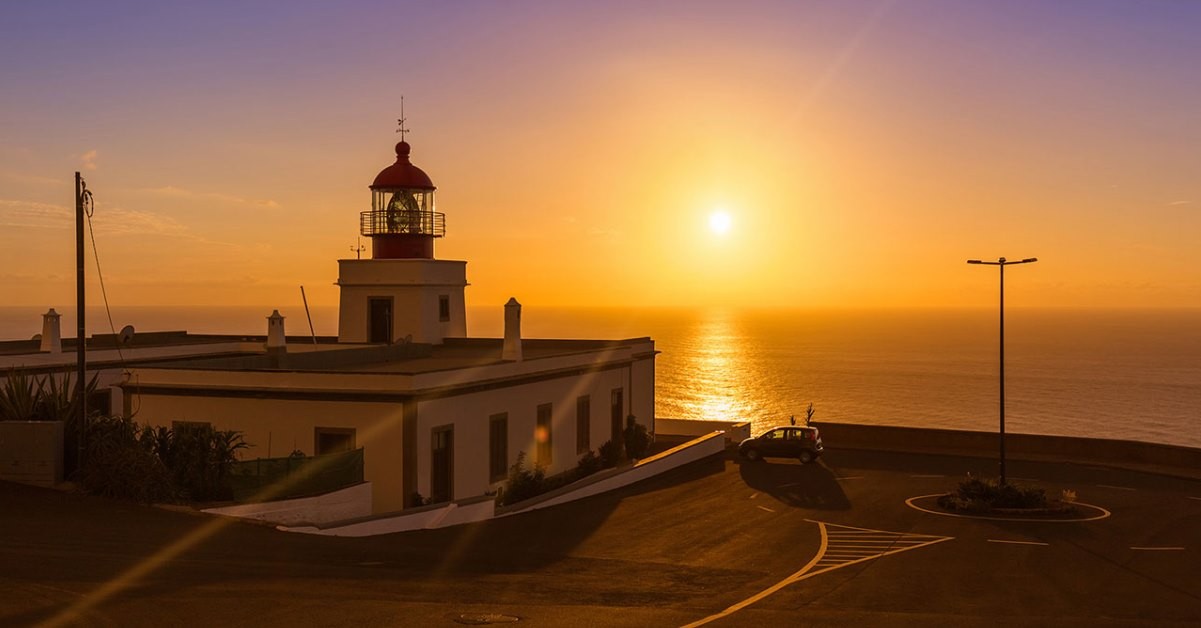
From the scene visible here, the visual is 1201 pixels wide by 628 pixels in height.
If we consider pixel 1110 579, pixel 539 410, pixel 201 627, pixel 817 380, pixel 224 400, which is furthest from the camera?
pixel 817 380

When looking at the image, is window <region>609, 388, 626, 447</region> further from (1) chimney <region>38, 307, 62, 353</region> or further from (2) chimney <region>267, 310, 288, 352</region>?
(1) chimney <region>38, 307, 62, 353</region>

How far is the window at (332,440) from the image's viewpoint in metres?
26.1

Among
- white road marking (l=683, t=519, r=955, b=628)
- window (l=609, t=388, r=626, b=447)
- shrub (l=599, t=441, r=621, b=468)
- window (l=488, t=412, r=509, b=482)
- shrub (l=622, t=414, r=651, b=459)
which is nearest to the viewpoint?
white road marking (l=683, t=519, r=955, b=628)

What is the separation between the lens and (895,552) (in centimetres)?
2219

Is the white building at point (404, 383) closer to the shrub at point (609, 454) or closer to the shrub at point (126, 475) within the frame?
the shrub at point (609, 454)

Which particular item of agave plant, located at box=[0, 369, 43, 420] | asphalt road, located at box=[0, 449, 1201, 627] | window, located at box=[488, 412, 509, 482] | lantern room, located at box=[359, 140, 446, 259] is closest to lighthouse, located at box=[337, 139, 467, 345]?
lantern room, located at box=[359, 140, 446, 259]

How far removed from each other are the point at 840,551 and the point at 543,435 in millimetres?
12715

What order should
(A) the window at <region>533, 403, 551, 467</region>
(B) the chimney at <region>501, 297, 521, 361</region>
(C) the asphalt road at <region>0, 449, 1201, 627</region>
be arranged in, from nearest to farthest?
1. (C) the asphalt road at <region>0, 449, 1201, 627</region>
2. (B) the chimney at <region>501, 297, 521, 361</region>
3. (A) the window at <region>533, 403, 551, 467</region>

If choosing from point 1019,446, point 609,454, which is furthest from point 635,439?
point 1019,446

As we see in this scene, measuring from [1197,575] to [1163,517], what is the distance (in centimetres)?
776

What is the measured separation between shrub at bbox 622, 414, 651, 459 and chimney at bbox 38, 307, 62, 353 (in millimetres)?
19922

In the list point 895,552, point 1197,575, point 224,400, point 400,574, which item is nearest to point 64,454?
point 224,400

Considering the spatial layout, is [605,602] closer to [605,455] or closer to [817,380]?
[605,455]

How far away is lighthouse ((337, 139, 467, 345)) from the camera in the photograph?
40.5 metres
